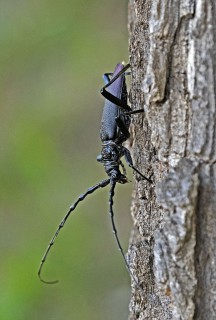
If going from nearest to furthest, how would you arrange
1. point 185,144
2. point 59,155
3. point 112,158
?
point 185,144
point 112,158
point 59,155

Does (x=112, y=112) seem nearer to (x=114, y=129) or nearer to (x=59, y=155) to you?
(x=114, y=129)

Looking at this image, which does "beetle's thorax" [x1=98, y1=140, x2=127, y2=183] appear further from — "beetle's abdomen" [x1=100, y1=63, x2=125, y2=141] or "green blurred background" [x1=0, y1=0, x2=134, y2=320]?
"green blurred background" [x1=0, y1=0, x2=134, y2=320]

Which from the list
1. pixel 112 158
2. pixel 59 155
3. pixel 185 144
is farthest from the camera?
pixel 59 155

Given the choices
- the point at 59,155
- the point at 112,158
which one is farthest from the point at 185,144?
the point at 59,155

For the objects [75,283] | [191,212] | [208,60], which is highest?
[208,60]

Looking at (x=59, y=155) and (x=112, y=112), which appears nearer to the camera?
(x=112, y=112)

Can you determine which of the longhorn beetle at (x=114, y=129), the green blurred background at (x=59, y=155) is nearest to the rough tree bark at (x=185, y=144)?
the longhorn beetle at (x=114, y=129)

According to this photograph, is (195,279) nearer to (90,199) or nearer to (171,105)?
(171,105)

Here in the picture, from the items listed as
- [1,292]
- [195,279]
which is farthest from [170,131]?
[1,292]
